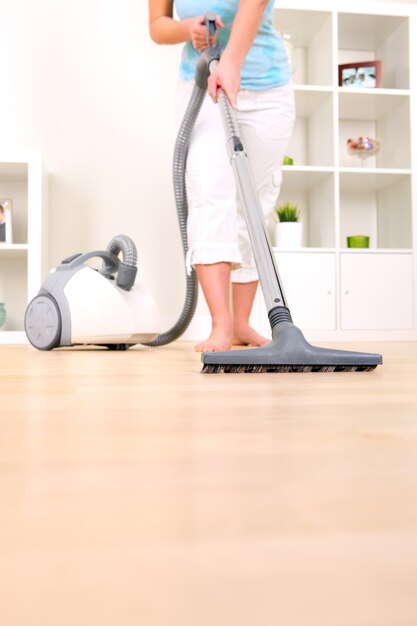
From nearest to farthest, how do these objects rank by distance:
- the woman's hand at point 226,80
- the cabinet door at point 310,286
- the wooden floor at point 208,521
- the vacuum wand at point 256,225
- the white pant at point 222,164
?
the wooden floor at point 208,521 → the vacuum wand at point 256,225 → the woman's hand at point 226,80 → the white pant at point 222,164 → the cabinet door at point 310,286

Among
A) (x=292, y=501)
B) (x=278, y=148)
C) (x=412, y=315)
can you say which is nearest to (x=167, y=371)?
(x=292, y=501)

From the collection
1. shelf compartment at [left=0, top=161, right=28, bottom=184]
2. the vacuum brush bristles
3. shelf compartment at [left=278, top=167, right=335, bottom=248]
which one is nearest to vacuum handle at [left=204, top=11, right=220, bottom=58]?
the vacuum brush bristles

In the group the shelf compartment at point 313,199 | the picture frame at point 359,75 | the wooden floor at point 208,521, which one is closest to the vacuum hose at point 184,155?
the shelf compartment at point 313,199

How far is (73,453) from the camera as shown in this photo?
0.34 metres

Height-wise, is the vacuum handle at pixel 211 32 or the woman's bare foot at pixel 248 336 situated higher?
the vacuum handle at pixel 211 32

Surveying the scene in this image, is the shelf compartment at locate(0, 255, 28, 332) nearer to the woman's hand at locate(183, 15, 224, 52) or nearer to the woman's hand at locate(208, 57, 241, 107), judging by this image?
the woman's hand at locate(183, 15, 224, 52)

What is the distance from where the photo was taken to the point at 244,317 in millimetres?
→ 1897

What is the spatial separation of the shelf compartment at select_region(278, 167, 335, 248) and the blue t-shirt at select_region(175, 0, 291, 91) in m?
1.11

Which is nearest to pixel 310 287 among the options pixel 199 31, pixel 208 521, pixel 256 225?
pixel 199 31

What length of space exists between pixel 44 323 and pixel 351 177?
1.74m

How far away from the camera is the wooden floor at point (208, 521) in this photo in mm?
145

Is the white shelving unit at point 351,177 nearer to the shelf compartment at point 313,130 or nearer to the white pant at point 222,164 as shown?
the shelf compartment at point 313,130

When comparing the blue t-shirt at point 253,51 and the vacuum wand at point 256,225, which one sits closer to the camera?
the vacuum wand at point 256,225

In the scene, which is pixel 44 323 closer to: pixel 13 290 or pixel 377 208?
pixel 13 290
